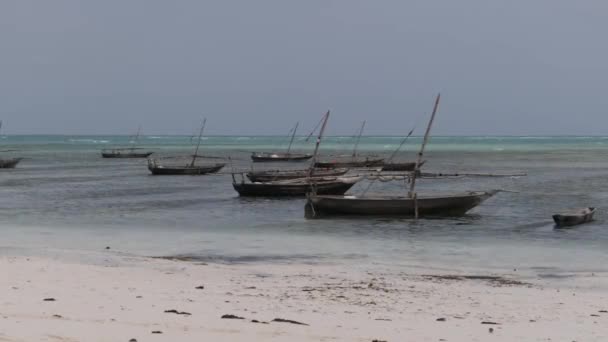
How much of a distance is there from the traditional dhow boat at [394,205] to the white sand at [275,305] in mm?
12947

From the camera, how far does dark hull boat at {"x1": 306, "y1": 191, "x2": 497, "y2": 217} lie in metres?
29.0

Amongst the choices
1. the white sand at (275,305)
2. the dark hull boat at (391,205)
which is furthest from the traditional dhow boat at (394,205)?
the white sand at (275,305)

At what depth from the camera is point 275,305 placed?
11.5 metres

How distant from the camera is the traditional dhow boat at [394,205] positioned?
29.0 meters

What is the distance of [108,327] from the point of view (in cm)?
919

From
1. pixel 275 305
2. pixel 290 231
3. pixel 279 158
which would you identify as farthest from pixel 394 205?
pixel 279 158

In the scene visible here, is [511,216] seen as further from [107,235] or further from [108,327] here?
[108,327]

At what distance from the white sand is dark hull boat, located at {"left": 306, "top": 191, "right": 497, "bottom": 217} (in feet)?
42.5

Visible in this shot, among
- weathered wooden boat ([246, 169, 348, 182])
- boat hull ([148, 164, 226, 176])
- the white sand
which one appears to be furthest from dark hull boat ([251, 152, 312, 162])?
the white sand

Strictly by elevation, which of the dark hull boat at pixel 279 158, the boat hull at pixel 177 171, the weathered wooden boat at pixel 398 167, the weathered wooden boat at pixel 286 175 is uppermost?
the dark hull boat at pixel 279 158

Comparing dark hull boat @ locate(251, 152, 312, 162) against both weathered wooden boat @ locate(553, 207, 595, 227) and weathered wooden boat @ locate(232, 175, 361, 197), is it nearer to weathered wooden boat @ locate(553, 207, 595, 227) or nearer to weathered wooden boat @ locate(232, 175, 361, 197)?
weathered wooden boat @ locate(232, 175, 361, 197)

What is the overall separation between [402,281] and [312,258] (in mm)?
4351

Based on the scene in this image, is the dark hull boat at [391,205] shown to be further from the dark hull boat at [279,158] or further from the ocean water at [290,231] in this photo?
the dark hull boat at [279,158]

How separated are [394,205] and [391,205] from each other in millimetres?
115
